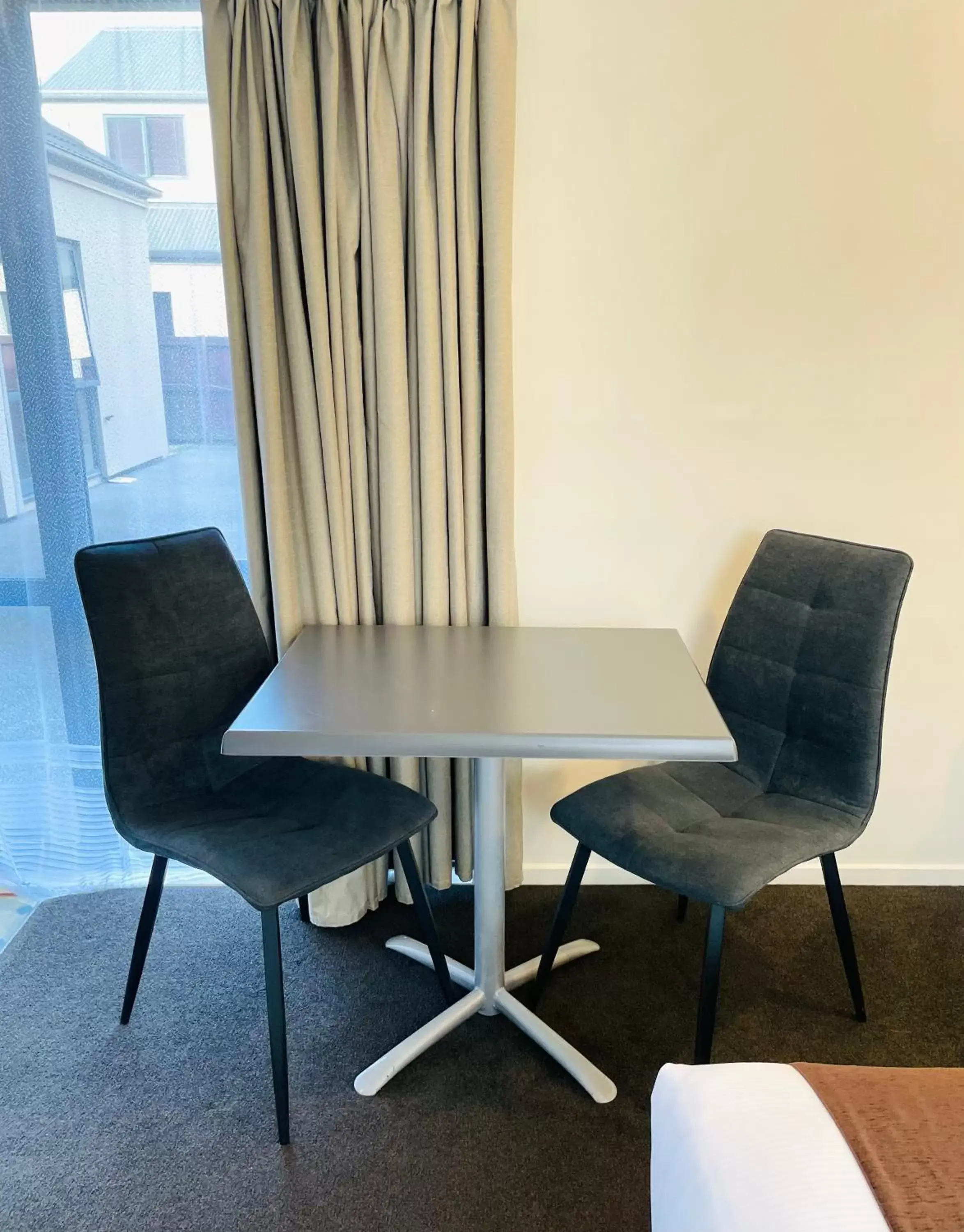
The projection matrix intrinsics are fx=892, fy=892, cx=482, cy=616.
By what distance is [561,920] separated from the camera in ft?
A: 6.25

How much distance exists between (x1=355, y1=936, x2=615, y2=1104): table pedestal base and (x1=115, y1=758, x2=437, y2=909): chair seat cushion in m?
0.41

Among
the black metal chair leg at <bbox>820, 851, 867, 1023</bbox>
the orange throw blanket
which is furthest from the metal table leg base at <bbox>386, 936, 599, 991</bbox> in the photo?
the orange throw blanket

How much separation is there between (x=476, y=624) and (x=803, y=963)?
3.67ft

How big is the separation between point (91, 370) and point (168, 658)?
765 millimetres

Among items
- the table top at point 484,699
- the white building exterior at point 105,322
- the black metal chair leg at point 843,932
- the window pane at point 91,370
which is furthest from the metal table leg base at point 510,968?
the white building exterior at point 105,322

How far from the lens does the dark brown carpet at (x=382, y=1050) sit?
155 centimetres

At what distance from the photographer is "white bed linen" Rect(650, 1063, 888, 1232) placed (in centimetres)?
85

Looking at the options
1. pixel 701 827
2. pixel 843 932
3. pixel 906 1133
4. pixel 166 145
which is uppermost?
pixel 166 145

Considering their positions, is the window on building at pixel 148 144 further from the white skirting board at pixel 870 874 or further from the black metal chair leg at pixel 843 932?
the black metal chair leg at pixel 843 932

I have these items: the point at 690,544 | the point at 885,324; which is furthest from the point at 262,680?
the point at 885,324

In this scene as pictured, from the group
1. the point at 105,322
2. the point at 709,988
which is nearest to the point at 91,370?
the point at 105,322

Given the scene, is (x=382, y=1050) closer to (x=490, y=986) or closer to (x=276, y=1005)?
(x=490, y=986)

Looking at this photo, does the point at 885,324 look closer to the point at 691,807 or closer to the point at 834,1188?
the point at 691,807

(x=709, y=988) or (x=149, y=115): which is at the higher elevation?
(x=149, y=115)
